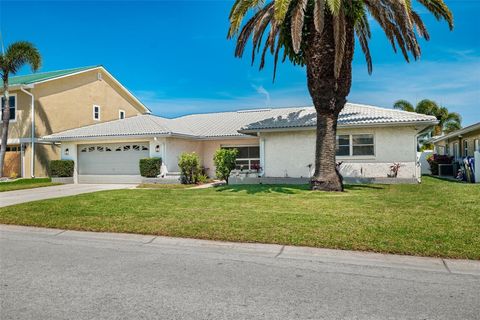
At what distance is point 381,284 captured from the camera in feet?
14.7

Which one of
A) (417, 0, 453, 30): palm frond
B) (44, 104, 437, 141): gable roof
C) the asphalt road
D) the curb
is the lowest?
the asphalt road

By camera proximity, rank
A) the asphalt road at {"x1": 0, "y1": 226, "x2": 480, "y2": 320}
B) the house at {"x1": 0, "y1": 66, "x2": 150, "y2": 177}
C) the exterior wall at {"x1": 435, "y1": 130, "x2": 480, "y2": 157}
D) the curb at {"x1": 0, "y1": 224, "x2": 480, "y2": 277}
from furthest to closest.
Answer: the house at {"x1": 0, "y1": 66, "x2": 150, "y2": 177}, the exterior wall at {"x1": 435, "y1": 130, "x2": 480, "y2": 157}, the curb at {"x1": 0, "y1": 224, "x2": 480, "y2": 277}, the asphalt road at {"x1": 0, "y1": 226, "x2": 480, "y2": 320}

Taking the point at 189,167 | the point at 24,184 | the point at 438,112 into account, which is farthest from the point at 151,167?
the point at 438,112

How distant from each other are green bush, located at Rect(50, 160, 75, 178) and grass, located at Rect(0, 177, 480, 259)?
11.3 meters

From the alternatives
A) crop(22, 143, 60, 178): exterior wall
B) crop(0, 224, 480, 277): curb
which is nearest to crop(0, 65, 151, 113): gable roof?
crop(22, 143, 60, 178): exterior wall

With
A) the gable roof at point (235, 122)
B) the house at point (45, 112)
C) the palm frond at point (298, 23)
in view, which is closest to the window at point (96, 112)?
the house at point (45, 112)

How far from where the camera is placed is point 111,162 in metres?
22.9

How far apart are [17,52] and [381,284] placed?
24.9 metres

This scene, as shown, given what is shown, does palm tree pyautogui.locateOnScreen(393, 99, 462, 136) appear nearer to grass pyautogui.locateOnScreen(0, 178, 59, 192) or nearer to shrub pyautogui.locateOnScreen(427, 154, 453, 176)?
shrub pyautogui.locateOnScreen(427, 154, 453, 176)

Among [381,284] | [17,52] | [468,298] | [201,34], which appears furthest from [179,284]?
[17,52]

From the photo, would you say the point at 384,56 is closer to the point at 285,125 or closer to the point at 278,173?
the point at 285,125

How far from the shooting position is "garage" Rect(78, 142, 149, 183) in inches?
875

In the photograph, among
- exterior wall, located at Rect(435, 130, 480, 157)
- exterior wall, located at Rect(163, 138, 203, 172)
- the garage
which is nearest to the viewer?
exterior wall, located at Rect(163, 138, 203, 172)

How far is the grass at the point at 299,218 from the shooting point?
6.29m
